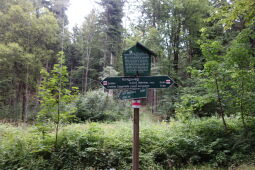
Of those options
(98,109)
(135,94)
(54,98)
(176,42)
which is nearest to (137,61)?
(135,94)

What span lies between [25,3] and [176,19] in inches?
611

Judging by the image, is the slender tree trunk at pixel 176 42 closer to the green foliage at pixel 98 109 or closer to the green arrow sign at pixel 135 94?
the green foliage at pixel 98 109

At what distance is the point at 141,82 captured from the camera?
10.1 ft

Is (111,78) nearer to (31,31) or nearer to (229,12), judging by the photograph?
(229,12)

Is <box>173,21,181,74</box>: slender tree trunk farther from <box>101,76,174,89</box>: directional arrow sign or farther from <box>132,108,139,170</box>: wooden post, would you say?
<box>132,108,139,170</box>: wooden post

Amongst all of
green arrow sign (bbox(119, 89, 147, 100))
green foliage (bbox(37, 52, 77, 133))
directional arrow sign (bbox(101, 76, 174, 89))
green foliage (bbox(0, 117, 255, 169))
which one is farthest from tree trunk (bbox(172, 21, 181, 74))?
green arrow sign (bbox(119, 89, 147, 100))

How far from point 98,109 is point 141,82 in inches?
424

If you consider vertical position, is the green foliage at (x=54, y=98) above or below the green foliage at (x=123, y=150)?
above

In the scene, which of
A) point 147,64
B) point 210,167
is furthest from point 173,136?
point 147,64

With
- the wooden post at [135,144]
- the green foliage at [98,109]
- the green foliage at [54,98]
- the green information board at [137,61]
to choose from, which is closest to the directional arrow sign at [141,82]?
the green information board at [137,61]

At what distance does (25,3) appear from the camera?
52.5 feet

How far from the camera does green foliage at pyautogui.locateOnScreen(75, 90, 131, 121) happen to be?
1255cm

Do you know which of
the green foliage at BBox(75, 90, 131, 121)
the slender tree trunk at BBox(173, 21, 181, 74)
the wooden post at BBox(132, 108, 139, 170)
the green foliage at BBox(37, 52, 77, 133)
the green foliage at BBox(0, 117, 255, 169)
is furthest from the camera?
the slender tree trunk at BBox(173, 21, 181, 74)

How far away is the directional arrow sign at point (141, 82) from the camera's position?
305 centimetres
